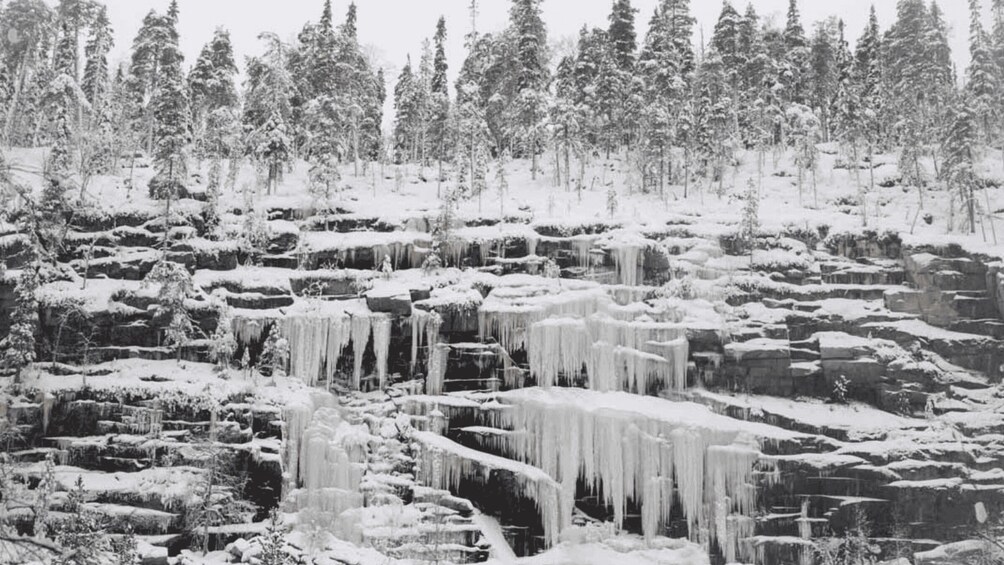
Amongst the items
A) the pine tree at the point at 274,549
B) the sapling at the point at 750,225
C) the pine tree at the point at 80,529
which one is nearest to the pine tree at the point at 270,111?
the pine tree at the point at 80,529

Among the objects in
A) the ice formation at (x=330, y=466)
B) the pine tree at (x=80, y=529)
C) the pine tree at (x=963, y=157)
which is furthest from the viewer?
the pine tree at (x=963, y=157)

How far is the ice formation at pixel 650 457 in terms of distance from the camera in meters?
26.2

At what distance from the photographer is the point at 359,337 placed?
29.5m

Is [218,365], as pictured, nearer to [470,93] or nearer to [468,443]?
[468,443]

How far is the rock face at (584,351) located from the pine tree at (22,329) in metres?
1.08

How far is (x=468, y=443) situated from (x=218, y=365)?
9.49 meters

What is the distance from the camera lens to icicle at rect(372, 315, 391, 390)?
1153 inches

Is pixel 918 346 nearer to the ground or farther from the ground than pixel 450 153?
nearer to the ground

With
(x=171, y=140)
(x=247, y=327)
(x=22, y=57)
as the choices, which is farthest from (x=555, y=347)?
(x=22, y=57)

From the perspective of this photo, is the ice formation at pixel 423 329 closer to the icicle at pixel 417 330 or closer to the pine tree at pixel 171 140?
the icicle at pixel 417 330

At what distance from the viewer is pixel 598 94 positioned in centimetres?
4472

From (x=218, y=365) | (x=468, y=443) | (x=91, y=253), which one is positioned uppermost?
(x=91, y=253)

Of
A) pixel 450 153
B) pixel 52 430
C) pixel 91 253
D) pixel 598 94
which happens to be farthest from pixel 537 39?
pixel 52 430

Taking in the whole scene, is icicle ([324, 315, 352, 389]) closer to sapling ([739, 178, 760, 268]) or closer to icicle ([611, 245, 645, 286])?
icicle ([611, 245, 645, 286])
